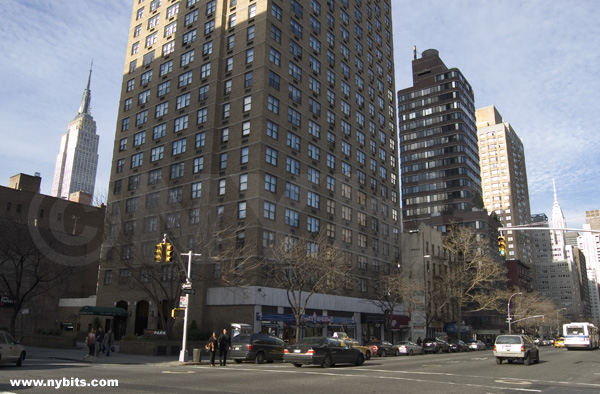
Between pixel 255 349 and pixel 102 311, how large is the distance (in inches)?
1203

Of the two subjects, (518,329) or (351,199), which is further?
(518,329)

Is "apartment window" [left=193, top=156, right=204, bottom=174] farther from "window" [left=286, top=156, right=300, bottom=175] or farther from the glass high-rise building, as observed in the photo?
the glass high-rise building

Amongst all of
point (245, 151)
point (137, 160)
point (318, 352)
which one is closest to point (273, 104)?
point (245, 151)

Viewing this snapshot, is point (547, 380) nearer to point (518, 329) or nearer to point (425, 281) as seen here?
point (425, 281)

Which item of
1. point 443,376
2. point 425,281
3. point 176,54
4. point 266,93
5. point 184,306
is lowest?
point 443,376

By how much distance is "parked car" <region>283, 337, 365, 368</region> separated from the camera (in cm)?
2394

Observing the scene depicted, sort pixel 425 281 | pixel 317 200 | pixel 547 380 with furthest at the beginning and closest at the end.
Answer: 1. pixel 425 281
2. pixel 317 200
3. pixel 547 380

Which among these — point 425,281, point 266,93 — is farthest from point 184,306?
point 425,281

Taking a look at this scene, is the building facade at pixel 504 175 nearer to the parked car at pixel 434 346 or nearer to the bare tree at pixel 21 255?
the parked car at pixel 434 346

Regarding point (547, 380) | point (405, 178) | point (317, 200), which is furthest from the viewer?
point (405, 178)

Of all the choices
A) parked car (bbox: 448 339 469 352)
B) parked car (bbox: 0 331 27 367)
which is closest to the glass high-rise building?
parked car (bbox: 448 339 469 352)

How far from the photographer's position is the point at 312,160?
56719 mm

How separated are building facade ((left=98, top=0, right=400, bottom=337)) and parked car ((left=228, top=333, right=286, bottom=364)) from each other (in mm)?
12892

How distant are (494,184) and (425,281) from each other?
117 metres
